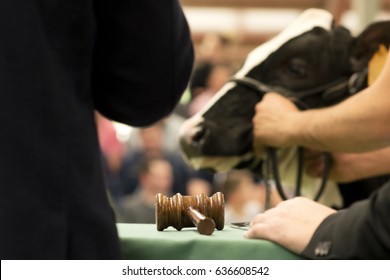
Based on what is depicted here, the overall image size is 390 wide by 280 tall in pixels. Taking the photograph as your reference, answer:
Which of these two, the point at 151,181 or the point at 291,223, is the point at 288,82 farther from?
the point at 151,181

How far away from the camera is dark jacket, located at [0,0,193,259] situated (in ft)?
2.68

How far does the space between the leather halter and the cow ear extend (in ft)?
0.10

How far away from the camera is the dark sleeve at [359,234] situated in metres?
0.89

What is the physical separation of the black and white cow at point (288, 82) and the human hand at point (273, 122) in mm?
39

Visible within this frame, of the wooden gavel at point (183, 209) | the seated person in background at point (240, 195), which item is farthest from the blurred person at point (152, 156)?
the wooden gavel at point (183, 209)

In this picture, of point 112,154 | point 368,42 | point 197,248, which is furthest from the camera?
point 112,154

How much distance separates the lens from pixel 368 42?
1.72 m

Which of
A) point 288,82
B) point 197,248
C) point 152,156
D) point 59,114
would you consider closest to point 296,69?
point 288,82

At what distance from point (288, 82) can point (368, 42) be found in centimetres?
18

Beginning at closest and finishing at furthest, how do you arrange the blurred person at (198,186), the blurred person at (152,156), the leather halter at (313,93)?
the leather halter at (313,93)
the blurred person at (198,186)
the blurred person at (152,156)

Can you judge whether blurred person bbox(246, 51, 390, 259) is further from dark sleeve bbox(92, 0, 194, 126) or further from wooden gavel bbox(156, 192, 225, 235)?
dark sleeve bbox(92, 0, 194, 126)

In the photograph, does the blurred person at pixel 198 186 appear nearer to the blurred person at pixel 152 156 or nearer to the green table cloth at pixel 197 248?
the blurred person at pixel 152 156

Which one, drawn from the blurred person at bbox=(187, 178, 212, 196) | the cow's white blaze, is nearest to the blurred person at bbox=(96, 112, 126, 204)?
the blurred person at bbox=(187, 178, 212, 196)
